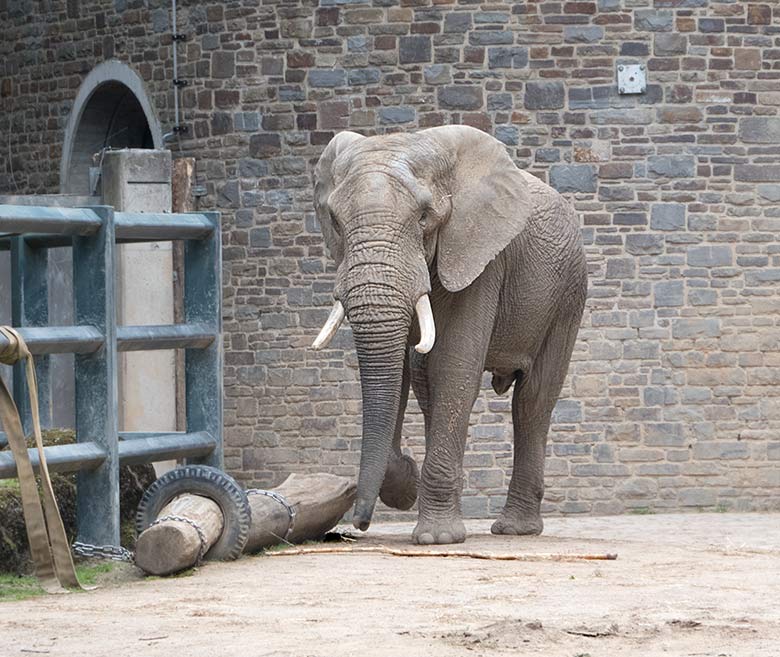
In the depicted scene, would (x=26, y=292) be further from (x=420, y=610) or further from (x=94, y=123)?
(x=94, y=123)

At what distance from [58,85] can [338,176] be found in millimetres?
10445

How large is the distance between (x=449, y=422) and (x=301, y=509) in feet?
2.71

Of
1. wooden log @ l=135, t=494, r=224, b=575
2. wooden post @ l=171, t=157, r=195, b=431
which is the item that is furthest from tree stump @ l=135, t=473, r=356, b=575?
wooden post @ l=171, t=157, r=195, b=431

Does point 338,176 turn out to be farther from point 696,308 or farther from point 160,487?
point 696,308

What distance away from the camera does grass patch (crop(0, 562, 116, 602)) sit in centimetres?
723

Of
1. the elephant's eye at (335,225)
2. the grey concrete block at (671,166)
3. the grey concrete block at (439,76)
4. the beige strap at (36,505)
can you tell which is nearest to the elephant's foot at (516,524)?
the elephant's eye at (335,225)

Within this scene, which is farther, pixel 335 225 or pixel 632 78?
pixel 632 78

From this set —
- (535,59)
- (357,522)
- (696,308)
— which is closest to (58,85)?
(535,59)

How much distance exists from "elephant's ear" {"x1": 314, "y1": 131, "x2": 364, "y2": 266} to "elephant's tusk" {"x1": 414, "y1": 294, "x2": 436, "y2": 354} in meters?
0.47

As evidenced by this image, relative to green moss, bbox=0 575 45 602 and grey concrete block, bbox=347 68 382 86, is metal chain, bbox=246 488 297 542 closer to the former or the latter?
green moss, bbox=0 575 45 602

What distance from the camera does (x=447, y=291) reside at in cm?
938

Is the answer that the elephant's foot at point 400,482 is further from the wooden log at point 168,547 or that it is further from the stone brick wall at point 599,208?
the stone brick wall at point 599,208

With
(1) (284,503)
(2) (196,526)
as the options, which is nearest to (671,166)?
(1) (284,503)

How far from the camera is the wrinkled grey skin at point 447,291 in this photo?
8750 mm
